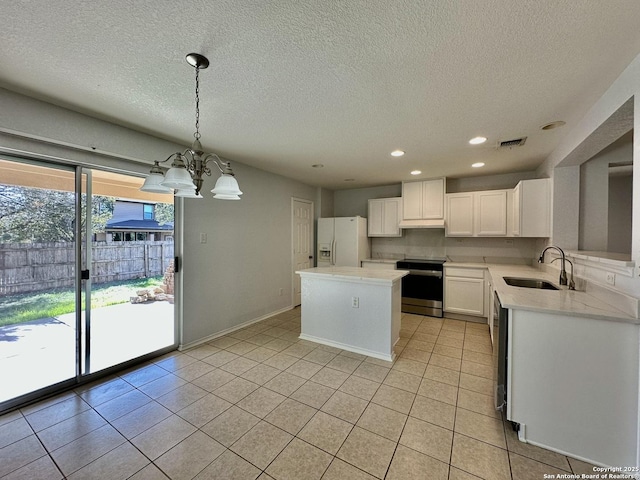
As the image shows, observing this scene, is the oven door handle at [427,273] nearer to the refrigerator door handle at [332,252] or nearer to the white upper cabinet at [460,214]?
the white upper cabinet at [460,214]

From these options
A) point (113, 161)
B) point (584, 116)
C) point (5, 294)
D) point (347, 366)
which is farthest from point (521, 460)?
point (113, 161)

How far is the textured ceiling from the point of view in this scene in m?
1.25

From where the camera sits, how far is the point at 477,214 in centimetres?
429

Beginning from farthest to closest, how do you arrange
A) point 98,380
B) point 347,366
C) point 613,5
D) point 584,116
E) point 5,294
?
point 347,366
point 98,380
point 584,116
point 5,294
point 613,5

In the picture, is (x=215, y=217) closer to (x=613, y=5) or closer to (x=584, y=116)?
(x=613, y=5)

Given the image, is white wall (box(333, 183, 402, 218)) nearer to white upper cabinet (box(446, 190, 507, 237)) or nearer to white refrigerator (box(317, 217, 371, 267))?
white refrigerator (box(317, 217, 371, 267))

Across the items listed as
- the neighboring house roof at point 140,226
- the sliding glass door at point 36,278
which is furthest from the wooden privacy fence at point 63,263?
the neighboring house roof at point 140,226

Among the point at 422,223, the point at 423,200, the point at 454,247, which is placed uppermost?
the point at 423,200

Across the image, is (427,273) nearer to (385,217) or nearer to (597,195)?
(385,217)

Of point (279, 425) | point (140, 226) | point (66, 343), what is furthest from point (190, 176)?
point (66, 343)

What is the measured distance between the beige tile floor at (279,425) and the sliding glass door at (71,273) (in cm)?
31

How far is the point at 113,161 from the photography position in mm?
2568

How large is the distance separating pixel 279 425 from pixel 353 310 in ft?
4.81

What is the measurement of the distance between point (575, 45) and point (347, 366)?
2.97 m
